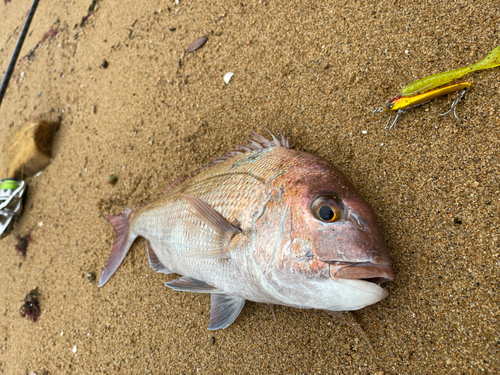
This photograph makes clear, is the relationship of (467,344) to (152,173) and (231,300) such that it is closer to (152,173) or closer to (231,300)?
(231,300)

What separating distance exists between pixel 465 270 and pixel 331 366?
80cm

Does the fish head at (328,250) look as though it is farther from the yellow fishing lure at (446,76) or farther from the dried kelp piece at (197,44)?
the dried kelp piece at (197,44)

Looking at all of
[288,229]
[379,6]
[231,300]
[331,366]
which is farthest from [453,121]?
[231,300]

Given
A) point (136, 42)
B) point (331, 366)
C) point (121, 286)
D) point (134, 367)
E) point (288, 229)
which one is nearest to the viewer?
point (288, 229)

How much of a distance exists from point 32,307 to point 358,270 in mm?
3368

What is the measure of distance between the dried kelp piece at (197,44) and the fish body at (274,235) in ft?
3.89

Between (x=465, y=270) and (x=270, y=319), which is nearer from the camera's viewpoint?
(x=465, y=270)

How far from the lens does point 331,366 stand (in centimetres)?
140

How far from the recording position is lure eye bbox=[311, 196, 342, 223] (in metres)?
1.04

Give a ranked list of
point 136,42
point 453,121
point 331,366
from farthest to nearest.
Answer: point 136,42
point 331,366
point 453,121

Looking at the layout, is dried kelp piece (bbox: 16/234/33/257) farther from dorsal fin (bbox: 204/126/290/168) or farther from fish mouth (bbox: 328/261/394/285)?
fish mouth (bbox: 328/261/394/285)

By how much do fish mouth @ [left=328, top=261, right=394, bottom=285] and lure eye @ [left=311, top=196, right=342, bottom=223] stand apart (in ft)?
0.55

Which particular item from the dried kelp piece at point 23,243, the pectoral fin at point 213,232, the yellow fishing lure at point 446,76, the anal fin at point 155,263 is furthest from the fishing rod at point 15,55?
the yellow fishing lure at point 446,76

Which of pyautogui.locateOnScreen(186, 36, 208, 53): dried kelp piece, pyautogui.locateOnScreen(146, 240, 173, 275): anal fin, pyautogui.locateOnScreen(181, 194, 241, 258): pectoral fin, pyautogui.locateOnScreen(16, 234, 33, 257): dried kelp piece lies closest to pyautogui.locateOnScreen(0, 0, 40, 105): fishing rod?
pyautogui.locateOnScreen(16, 234, 33, 257): dried kelp piece
